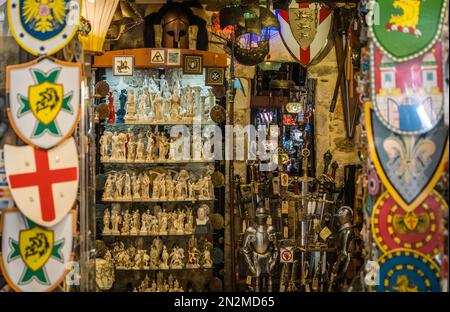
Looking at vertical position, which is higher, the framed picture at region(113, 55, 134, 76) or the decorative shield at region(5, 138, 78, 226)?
→ the framed picture at region(113, 55, 134, 76)

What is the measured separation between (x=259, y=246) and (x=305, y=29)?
219 cm

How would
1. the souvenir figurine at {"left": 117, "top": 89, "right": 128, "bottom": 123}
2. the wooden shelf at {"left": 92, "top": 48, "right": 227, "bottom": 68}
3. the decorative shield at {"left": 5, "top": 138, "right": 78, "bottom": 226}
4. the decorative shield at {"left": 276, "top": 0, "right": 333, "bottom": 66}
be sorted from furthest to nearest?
the souvenir figurine at {"left": 117, "top": 89, "right": 128, "bottom": 123} < the wooden shelf at {"left": 92, "top": 48, "right": 227, "bottom": 68} < the decorative shield at {"left": 276, "top": 0, "right": 333, "bottom": 66} < the decorative shield at {"left": 5, "top": 138, "right": 78, "bottom": 226}

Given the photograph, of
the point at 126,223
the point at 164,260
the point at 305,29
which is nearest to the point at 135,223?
the point at 126,223

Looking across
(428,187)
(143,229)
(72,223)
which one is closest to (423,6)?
(428,187)

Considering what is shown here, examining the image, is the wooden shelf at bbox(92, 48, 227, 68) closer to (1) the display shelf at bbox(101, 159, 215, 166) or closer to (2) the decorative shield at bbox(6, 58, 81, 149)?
(1) the display shelf at bbox(101, 159, 215, 166)

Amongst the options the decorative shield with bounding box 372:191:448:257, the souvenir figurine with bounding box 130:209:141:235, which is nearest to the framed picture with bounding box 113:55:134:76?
the souvenir figurine with bounding box 130:209:141:235

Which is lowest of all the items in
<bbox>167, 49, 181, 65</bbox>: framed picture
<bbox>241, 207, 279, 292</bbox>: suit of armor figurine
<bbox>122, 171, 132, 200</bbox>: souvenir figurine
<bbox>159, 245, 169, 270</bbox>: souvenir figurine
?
<bbox>159, 245, 169, 270</bbox>: souvenir figurine

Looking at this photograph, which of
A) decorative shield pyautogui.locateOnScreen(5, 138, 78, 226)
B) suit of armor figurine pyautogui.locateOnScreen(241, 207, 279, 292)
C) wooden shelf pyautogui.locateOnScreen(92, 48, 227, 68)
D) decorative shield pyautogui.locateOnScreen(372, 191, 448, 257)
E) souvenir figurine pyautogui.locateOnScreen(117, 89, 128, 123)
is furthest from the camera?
souvenir figurine pyautogui.locateOnScreen(117, 89, 128, 123)

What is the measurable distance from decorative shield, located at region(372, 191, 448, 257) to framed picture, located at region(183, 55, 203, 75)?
3.25m

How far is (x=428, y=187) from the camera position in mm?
3809

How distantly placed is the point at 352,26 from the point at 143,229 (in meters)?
2.95

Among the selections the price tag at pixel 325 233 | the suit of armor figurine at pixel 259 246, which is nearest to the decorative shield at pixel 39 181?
the suit of armor figurine at pixel 259 246

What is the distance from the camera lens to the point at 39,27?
4.04 metres

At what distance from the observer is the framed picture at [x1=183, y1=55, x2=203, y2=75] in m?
6.70
